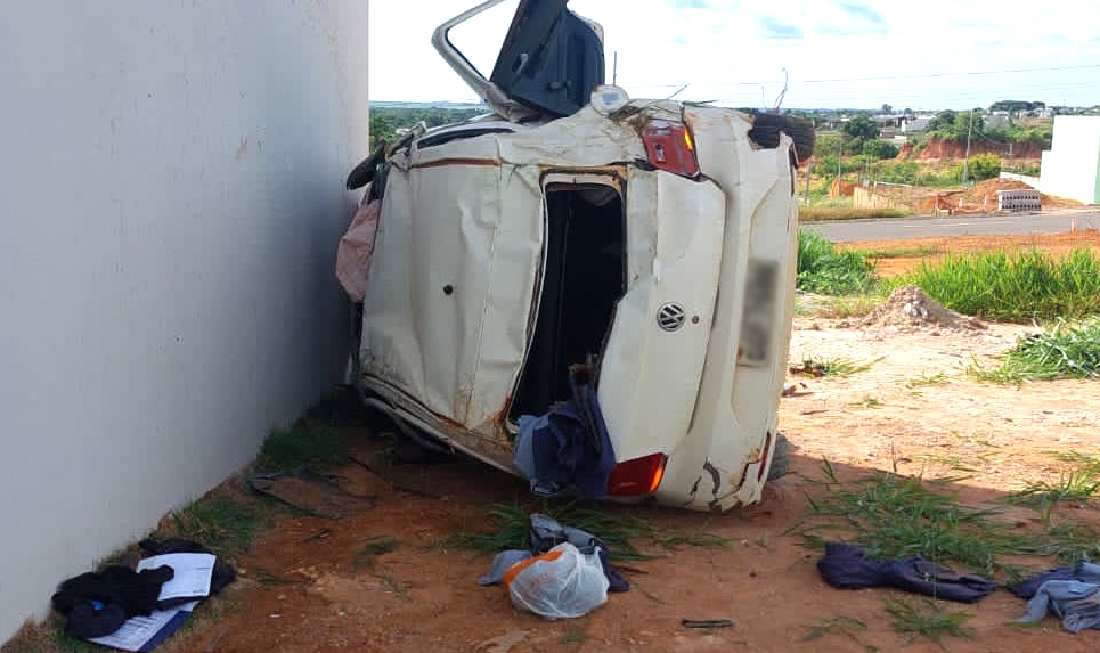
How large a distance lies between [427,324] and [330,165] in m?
2.87

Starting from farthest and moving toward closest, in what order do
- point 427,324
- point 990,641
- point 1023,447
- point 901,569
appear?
1. point 1023,447
2. point 427,324
3. point 901,569
4. point 990,641

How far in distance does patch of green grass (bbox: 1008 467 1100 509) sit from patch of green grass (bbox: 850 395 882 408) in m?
2.38

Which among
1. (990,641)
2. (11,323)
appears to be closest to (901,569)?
(990,641)

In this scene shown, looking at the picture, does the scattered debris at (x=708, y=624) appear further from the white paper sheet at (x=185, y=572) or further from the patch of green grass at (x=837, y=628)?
the white paper sheet at (x=185, y=572)

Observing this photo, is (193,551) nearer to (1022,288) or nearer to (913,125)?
(1022,288)

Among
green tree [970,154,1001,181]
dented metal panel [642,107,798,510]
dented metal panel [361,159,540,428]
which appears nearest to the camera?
dented metal panel [642,107,798,510]

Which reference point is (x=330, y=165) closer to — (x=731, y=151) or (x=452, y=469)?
(x=452, y=469)

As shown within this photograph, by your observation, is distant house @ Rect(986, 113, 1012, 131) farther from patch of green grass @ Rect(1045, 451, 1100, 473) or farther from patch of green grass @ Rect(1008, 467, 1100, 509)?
patch of green grass @ Rect(1008, 467, 1100, 509)

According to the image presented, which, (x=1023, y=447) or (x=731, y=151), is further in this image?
(x=1023, y=447)

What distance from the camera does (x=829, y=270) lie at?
17.9m

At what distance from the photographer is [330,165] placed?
845 cm

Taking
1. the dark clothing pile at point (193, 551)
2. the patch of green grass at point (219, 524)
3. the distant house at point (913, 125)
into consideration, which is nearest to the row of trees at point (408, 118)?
the patch of green grass at point (219, 524)

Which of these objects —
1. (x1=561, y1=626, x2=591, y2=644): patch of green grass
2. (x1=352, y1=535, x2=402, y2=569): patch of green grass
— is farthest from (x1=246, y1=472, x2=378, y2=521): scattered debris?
(x1=561, y1=626, x2=591, y2=644): patch of green grass

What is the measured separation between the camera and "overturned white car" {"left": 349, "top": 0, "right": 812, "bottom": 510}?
5.43 meters
